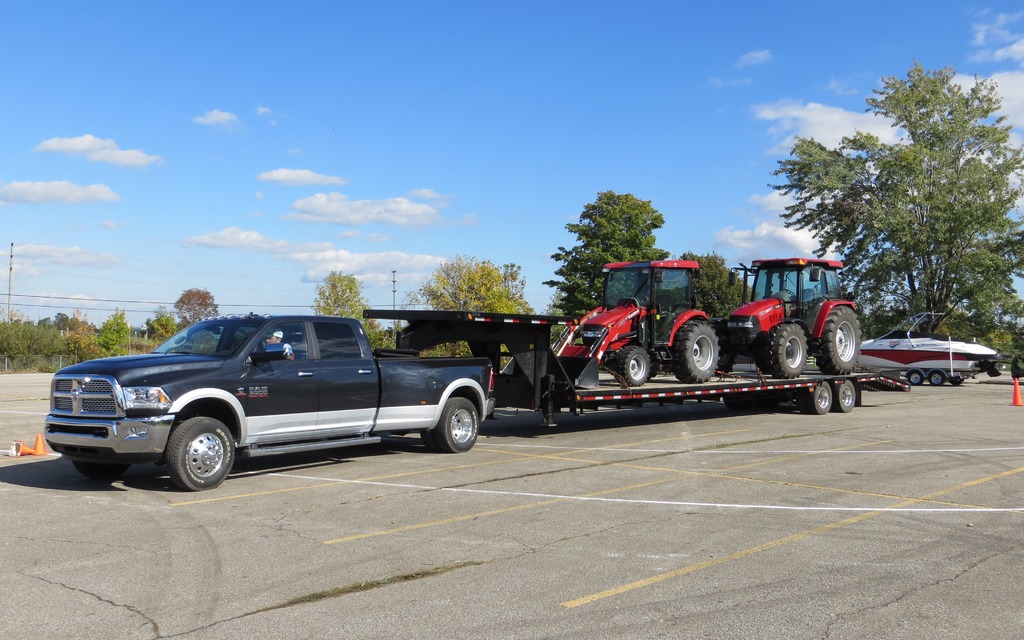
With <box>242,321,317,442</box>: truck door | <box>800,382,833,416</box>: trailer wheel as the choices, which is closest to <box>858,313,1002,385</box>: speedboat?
<box>800,382,833,416</box>: trailer wheel

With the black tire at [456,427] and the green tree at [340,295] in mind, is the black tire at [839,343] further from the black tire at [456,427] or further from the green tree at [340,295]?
the green tree at [340,295]

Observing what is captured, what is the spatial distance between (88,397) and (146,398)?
734mm

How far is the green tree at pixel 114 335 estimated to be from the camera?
5816 cm

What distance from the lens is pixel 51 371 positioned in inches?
Result: 2366

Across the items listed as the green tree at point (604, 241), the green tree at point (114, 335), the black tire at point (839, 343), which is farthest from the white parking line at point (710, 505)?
the green tree at point (114, 335)

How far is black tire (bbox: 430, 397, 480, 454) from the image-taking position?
1300 cm

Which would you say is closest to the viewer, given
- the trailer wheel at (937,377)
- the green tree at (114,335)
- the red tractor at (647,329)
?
the red tractor at (647,329)

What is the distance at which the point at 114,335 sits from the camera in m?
58.2

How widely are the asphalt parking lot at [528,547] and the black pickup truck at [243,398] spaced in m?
0.49

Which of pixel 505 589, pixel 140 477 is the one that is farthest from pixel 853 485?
pixel 140 477

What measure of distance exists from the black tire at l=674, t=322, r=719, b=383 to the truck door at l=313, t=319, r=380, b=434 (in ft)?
23.5

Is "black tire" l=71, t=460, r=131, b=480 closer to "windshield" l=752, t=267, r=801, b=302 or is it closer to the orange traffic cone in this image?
the orange traffic cone

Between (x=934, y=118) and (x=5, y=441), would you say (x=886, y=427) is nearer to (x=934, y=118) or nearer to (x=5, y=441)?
(x=5, y=441)

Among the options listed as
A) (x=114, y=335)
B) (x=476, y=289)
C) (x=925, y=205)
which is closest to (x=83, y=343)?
(x=114, y=335)
